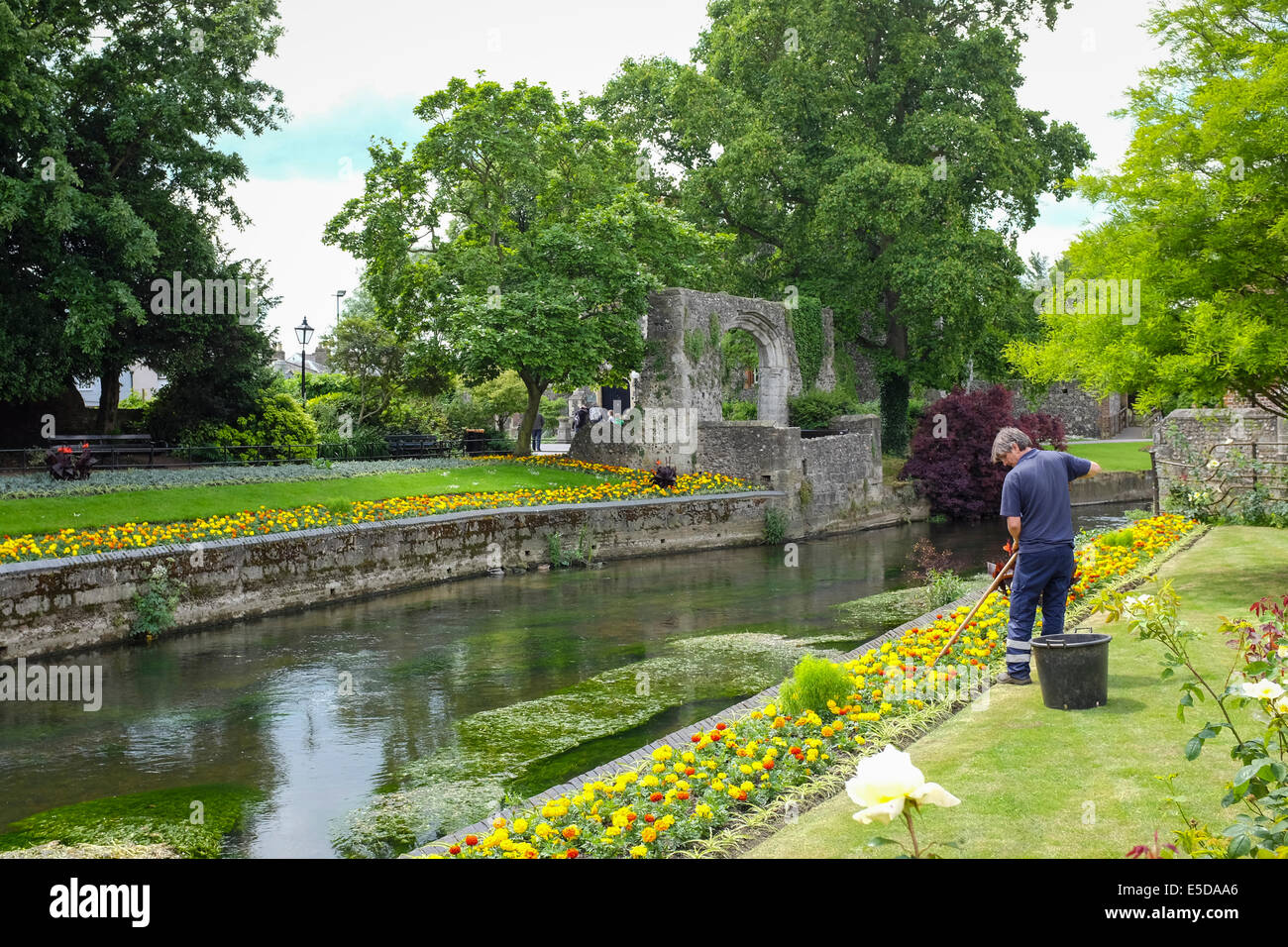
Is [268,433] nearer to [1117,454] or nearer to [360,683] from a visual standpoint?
[360,683]

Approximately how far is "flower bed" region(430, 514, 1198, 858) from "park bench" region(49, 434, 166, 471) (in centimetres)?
1891

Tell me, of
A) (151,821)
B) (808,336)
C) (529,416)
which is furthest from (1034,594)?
(808,336)

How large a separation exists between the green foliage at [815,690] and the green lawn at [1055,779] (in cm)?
81

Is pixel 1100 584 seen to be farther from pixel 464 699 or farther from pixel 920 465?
pixel 920 465

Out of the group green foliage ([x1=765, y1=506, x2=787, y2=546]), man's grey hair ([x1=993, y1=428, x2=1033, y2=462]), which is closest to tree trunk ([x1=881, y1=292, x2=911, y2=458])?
green foliage ([x1=765, y1=506, x2=787, y2=546])

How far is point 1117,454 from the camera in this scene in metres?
40.7

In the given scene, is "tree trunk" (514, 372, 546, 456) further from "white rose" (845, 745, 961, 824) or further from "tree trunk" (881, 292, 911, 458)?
"white rose" (845, 745, 961, 824)

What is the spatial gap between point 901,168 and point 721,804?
25912 mm

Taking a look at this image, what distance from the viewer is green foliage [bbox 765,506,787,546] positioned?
26.5m

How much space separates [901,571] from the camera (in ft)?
68.3

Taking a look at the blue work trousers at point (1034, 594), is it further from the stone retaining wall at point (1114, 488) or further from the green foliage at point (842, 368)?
the green foliage at point (842, 368)

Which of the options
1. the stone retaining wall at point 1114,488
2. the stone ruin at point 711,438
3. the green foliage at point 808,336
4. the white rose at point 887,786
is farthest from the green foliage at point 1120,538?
the green foliage at point 808,336

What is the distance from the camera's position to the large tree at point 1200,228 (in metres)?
11.0

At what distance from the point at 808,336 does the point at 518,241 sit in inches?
443
